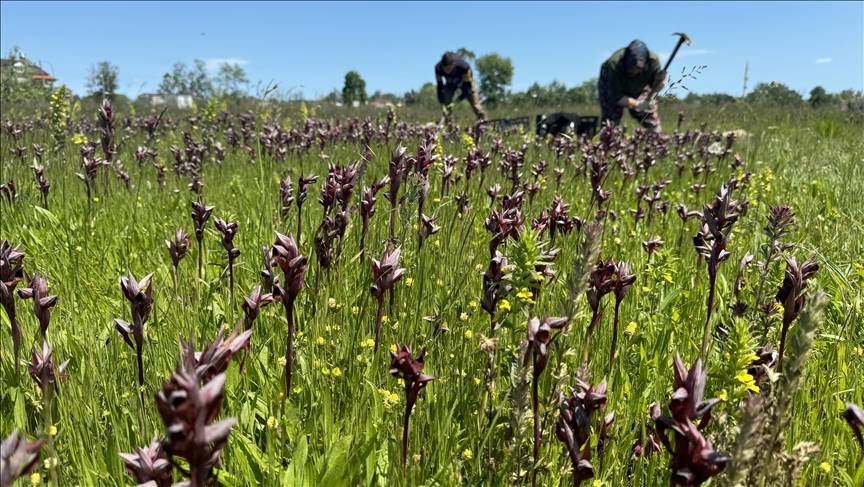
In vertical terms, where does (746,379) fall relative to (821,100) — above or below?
below

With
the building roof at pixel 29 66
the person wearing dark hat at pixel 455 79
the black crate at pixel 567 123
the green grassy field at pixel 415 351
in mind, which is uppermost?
the person wearing dark hat at pixel 455 79

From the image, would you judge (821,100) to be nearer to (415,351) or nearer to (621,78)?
(621,78)

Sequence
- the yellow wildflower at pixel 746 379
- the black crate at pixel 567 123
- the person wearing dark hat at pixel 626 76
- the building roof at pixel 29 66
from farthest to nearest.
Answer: the black crate at pixel 567 123 < the person wearing dark hat at pixel 626 76 < the building roof at pixel 29 66 < the yellow wildflower at pixel 746 379

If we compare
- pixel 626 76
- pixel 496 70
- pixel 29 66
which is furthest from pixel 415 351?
pixel 496 70

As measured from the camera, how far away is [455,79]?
52.7ft

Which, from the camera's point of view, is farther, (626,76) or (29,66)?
(626,76)

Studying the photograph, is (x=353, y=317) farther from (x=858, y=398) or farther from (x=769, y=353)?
(x=858, y=398)

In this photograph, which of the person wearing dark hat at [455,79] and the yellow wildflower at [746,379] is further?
the person wearing dark hat at [455,79]

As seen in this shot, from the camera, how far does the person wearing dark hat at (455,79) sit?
51.1 ft

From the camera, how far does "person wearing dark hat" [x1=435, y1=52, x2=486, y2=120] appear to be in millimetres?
15586

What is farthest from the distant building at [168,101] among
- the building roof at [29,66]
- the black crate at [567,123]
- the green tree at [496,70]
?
the green tree at [496,70]

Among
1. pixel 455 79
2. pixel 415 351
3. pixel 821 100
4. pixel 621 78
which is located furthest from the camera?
pixel 821 100

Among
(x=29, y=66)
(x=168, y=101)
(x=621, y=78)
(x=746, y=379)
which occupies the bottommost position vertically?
(x=746, y=379)

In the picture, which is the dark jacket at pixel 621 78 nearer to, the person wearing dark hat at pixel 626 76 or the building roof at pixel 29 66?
the person wearing dark hat at pixel 626 76
